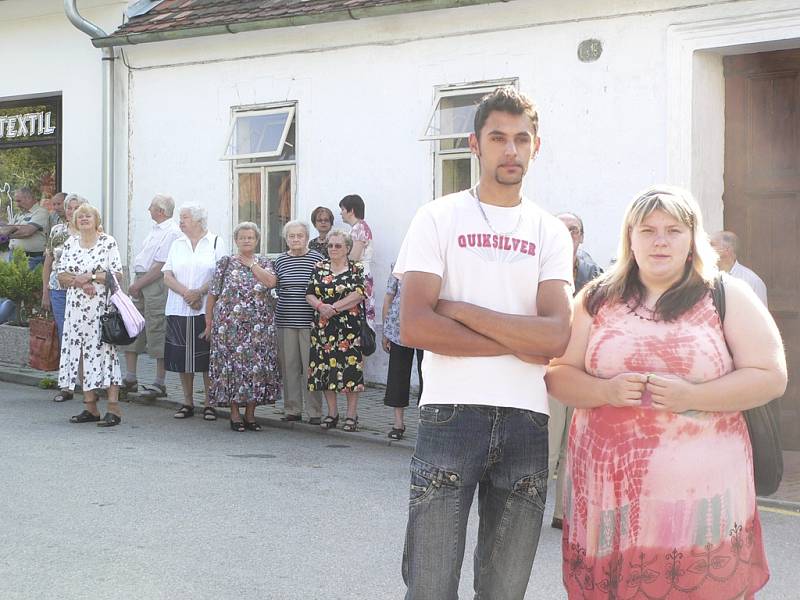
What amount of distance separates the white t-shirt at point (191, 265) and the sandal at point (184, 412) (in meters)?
0.86

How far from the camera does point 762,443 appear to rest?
366 cm

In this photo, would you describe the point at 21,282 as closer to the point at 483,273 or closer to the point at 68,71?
the point at 68,71

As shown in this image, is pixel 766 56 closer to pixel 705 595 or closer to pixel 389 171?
pixel 389 171

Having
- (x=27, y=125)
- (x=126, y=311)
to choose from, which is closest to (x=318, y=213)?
(x=126, y=311)

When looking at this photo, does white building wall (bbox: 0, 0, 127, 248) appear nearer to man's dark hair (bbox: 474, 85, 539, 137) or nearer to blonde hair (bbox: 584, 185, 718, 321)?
man's dark hair (bbox: 474, 85, 539, 137)

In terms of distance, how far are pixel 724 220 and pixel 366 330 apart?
11.0ft

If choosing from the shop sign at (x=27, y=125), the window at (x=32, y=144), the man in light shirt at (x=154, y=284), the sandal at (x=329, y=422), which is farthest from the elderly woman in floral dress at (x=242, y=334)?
the shop sign at (x=27, y=125)

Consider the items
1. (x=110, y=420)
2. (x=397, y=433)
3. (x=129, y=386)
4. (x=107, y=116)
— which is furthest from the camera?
(x=107, y=116)

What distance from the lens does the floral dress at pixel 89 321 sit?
33.7ft

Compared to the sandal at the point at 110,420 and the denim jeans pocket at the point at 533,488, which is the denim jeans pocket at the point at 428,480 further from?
the sandal at the point at 110,420

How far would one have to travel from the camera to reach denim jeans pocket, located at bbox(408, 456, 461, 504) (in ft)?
11.8

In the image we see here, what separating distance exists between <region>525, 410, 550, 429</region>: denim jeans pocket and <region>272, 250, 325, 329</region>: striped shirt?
22.6 feet

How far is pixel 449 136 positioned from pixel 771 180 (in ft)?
10.9

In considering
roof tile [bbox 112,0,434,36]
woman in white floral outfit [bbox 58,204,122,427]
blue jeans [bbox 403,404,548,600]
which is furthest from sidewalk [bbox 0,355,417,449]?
blue jeans [bbox 403,404,548,600]
